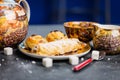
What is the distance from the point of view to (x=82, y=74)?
550mm

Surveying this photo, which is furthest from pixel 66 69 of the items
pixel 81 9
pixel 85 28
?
pixel 81 9

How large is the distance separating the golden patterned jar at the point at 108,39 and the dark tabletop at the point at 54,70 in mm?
21

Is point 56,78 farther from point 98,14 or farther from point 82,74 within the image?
point 98,14

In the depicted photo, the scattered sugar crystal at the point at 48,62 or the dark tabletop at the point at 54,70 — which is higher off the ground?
the scattered sugar crystal at the point at 48,62

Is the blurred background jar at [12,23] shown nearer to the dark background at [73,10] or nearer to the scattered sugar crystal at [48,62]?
the scattered sugar crystal at [48,62]

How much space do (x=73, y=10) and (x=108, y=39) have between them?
185 centimetres

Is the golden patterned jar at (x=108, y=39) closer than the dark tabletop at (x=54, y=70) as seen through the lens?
No

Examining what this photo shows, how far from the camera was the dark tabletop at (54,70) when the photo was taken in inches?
21.0

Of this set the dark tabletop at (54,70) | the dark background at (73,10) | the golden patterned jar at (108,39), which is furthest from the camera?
the dark background at (73,10)

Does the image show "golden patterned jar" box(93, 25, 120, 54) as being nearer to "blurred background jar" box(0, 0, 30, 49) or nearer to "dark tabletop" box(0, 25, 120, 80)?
"dark tabletop" box(0, 25, 120, 80)

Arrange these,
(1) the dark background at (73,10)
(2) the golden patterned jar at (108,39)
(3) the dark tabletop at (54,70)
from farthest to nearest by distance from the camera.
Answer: (1) the dark background at (73,10), (2) the golden patterned jar at (108,39), (3) the dark tabletop at (54,70)

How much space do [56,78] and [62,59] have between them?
0.35 ft

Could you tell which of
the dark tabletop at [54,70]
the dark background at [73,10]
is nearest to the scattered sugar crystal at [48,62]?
the dark tabletop at [54,70]

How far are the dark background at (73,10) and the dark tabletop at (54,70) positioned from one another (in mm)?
1808
